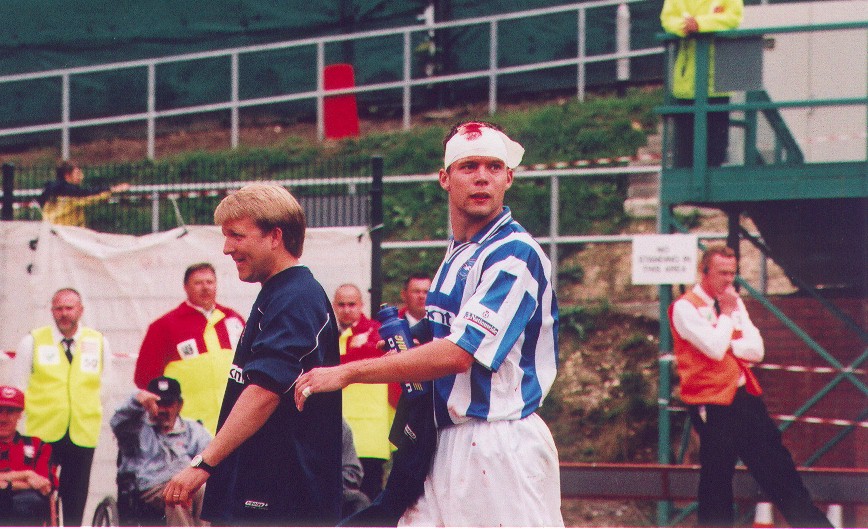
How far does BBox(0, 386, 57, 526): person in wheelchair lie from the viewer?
31.8ft

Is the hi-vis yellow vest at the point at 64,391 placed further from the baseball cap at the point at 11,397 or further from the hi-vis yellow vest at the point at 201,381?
the baseball cap at the point at 11,397

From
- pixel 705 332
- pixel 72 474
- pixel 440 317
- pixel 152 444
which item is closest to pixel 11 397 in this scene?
pixel 152 444

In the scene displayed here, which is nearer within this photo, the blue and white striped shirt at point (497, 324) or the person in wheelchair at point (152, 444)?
the blue and white striped shirt at point (497, 324)

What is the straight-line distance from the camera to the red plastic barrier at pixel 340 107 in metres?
19.0

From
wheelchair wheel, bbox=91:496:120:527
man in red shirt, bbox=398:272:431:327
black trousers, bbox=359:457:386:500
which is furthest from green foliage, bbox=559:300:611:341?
wheelchair wheel, bbox=91:496:120:527

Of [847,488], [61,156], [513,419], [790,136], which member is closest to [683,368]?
[847,488]

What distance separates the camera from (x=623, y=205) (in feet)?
50.6

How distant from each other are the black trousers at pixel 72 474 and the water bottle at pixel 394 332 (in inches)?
235

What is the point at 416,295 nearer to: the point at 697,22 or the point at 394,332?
the point at 697,22

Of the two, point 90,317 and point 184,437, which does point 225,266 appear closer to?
point 90,317

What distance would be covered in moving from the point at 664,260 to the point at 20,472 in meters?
5.26

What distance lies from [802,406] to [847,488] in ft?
7.06

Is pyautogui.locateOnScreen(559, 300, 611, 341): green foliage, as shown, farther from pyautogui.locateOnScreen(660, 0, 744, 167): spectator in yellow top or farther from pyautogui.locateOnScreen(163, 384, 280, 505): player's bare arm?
pyautogui.locateOnScreen(163, 384, 280, 505): player's bare arm

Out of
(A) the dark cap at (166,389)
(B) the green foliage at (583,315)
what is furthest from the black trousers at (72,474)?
(B) the green foliage at (583,315)
